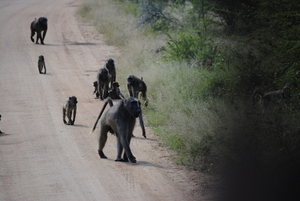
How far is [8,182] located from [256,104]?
18.4 ft

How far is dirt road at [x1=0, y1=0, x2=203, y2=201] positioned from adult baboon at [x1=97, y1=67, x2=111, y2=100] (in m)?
0.36

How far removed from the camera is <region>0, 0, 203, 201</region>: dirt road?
6289mm

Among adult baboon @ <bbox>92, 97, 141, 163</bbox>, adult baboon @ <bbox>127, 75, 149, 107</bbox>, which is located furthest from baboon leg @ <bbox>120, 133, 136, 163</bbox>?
adult baboon @ <bbox>127, 75, 149, 107</bbox>

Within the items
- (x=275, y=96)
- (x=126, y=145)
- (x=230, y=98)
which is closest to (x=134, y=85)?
(x=230, y=98)

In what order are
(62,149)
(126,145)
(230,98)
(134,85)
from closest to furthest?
(126,145), (62,149), (230,98), (134,85)

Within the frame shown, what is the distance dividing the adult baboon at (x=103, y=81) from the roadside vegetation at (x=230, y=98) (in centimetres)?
136

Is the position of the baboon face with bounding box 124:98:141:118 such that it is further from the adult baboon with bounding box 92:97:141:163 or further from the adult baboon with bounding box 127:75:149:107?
the adult baboon with bounding box 127:75:149:107

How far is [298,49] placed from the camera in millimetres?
9312

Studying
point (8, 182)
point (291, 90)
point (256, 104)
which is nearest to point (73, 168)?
point (8, 182)

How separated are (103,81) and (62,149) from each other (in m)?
4.34

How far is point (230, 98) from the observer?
10406 millimetres

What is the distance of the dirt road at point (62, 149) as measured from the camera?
20.6 ft

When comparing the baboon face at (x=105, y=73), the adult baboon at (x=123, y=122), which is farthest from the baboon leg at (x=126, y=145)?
the baboon face at (x=105, y=73)

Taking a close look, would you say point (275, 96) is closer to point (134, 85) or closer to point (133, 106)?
point (134, 85)
